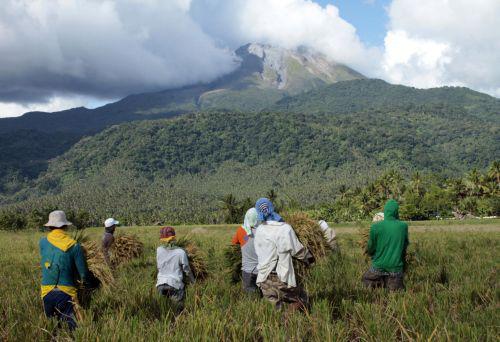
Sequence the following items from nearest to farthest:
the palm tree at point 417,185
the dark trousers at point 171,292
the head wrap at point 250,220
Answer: the dark trousers at point 171,292 → the head wrap at point 250,220 → the palm tree at point 417,185

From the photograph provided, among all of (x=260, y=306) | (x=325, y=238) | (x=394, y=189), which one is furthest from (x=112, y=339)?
(x=394, y=189)

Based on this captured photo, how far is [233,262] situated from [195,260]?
39.3 inches

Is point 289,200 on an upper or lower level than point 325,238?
upper

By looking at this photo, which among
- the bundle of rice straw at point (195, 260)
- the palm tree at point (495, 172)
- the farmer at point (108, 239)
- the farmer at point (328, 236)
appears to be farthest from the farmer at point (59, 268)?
the palm tree at point (495, 172)

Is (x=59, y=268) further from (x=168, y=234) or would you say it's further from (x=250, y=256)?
(x=250, y=256)

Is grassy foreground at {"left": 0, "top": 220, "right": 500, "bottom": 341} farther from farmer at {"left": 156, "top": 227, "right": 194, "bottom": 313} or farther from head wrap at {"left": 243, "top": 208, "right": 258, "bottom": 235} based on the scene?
head wrap at {"left": 243, "top": 208, "right": 258, "bottom": 235}

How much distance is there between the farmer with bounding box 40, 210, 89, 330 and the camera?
4.65 m

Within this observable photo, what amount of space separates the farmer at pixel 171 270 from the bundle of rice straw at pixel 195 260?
2468 mm

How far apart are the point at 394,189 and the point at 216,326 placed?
9091cm

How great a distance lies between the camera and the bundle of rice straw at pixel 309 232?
30.6 ft

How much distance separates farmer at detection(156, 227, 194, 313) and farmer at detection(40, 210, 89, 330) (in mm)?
1574

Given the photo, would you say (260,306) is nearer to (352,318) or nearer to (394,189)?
(352,318)

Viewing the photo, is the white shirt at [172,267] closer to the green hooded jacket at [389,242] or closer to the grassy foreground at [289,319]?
the grassy foreground at [289,319]

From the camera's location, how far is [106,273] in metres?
7.51
